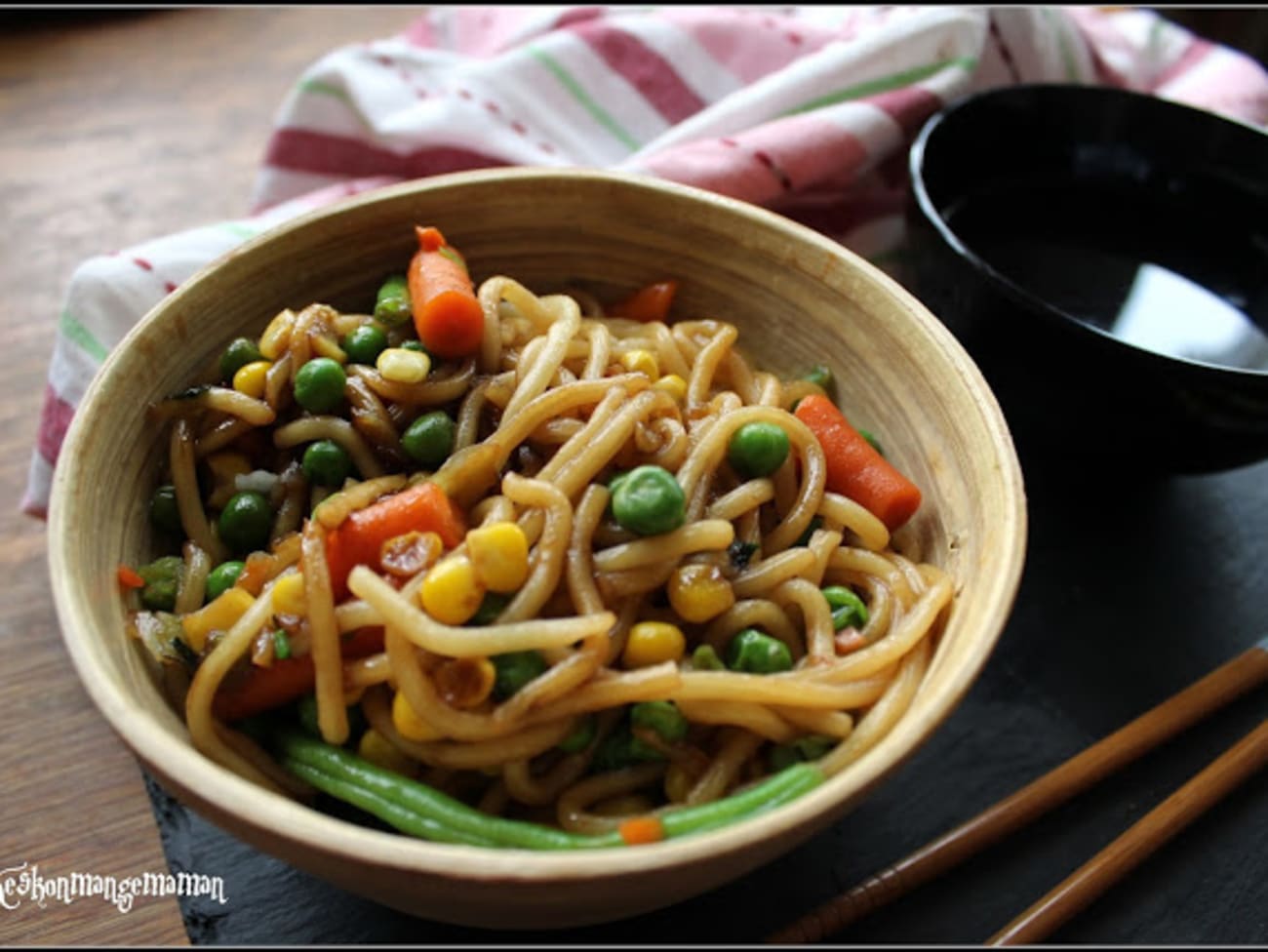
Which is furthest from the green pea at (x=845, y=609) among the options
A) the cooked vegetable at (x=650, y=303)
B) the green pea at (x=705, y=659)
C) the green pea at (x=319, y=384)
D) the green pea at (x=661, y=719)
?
the green pea at (x=319, y=384)

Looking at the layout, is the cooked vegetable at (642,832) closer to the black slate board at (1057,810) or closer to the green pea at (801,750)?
the green pea at (801,750)

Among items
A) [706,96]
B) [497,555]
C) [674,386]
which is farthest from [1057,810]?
[706,96]

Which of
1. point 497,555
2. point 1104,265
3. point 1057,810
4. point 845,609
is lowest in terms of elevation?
point 1057,810

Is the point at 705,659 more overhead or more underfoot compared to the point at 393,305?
more underfoot

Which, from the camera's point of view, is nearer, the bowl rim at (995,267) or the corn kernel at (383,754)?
the corn kernel at (383,754)

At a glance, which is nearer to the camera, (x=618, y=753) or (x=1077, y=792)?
(x=618, y=753)

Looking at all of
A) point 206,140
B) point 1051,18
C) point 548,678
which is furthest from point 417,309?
point 1051,18

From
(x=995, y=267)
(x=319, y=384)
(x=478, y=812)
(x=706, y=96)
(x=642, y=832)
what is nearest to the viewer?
(x=642, y=832)

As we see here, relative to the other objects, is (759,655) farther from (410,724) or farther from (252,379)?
(252,379)
